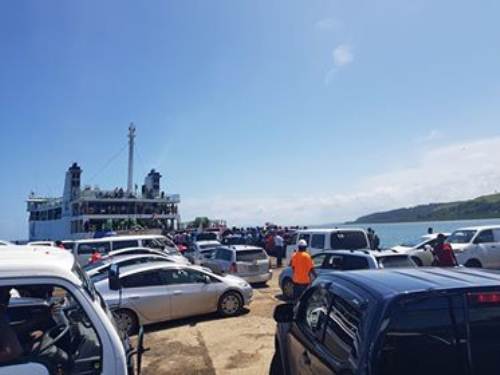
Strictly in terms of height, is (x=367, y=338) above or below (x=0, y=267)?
below

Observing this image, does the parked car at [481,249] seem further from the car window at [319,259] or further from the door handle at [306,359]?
the door handle at [306,359]

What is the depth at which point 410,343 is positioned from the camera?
276 cm

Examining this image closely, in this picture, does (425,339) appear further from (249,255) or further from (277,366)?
(249,255)

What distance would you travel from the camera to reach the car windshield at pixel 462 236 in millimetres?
16633

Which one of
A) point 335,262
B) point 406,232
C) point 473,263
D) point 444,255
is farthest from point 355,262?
point 406,232

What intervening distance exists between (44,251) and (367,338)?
91.7 inches

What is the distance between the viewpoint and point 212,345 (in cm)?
842

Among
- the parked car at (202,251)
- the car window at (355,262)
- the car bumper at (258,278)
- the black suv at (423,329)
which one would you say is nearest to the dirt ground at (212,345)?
the car window at (355,262)

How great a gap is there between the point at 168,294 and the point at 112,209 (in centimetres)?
3847

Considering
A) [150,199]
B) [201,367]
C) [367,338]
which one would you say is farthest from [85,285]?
[150,199]

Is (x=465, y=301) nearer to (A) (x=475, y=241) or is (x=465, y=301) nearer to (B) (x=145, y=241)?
(A) (x=475, y=241)

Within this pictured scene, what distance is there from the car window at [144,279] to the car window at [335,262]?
153 inches

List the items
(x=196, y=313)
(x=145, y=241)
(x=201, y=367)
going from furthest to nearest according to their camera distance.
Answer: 1. (x=145, y=241)
2. (x=196, y=313)
3. (x=201, y=367)

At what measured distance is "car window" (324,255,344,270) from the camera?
10.8 metres
